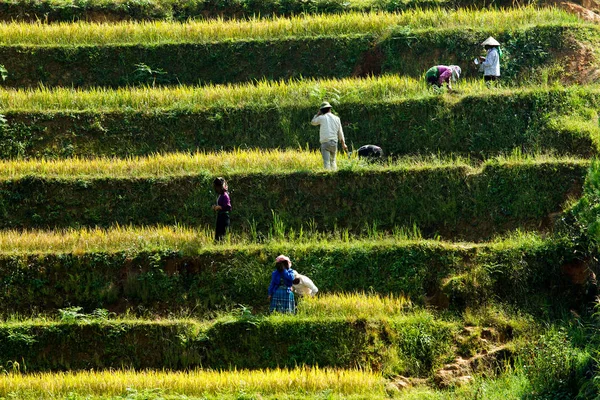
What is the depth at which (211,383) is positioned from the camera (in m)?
19.0

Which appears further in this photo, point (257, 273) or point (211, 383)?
point (257, 273)

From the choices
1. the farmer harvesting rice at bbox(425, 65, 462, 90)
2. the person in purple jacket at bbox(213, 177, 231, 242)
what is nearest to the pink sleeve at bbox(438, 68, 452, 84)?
the farmer harvesting rice at bbox(425, 65, 462, 90)

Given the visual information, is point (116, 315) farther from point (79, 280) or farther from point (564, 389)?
point (564, 389)

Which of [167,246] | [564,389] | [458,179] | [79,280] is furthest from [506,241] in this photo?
[79,280]

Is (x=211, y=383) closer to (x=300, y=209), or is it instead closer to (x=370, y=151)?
(x=300, y=209)

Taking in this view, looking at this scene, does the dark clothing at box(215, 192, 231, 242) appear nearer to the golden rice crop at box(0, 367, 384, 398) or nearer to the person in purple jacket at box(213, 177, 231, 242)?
the person in purple jacket at box(213, 177, 231, 242)

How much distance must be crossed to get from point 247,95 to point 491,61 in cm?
479

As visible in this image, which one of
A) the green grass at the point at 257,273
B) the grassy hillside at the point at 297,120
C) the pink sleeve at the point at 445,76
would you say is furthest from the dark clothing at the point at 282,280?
the pink sleeve at the point at 445,76

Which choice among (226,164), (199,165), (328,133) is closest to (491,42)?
(328,133)

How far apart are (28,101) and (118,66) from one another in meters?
2.81

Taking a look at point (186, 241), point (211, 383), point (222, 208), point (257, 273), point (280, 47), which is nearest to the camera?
point (211, 383)

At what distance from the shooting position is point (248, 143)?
2612 cm

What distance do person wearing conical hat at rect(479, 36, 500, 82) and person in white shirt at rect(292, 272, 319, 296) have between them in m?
8.07

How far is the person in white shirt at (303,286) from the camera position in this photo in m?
20.7
